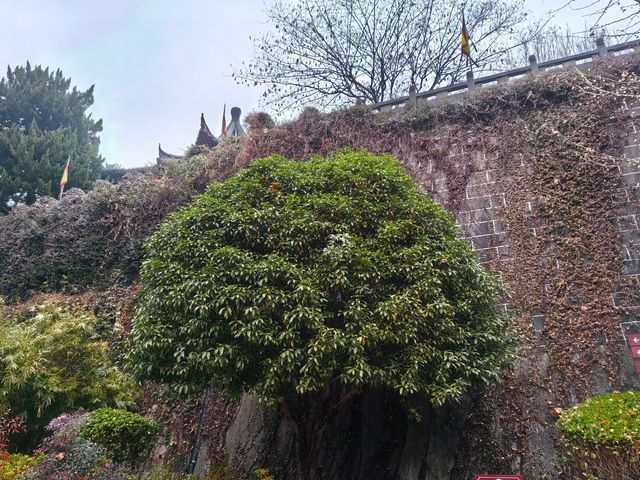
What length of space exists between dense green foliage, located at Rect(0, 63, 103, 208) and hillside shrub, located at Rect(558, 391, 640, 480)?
46.3 ft

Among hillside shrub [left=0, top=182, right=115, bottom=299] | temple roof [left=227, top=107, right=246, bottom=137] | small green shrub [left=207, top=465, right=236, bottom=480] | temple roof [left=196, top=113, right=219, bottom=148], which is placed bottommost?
small green shrub [left=207, top=465, right=236, bottom=480]

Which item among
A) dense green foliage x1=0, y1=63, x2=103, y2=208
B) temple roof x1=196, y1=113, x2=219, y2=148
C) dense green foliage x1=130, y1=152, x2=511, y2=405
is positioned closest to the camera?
dense green foliage x1=130, y1=152, x2=511, y2=405

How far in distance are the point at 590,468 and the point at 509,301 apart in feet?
8.90

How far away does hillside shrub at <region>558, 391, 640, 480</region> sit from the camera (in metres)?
3.37

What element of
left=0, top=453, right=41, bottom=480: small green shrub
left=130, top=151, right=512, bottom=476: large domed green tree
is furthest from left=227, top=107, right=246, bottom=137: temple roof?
left=0, top=453, right=41, bottom=480: small green shrub

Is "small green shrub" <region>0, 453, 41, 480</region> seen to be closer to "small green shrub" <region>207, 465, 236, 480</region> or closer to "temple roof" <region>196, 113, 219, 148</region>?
"small green shrub" <region>207, 465, 236, 480</region>

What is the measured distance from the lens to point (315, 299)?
4.40 m

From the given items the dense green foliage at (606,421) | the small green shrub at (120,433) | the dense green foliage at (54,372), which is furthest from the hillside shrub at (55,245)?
the dense green foliage at (606,421)

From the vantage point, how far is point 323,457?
18.1ft

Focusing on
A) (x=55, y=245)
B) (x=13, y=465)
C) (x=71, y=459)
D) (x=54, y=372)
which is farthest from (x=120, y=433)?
(x=55, y=245)

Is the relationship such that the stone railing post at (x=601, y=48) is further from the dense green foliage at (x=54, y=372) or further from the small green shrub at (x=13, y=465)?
the small green shrub at (x=13, y=465)

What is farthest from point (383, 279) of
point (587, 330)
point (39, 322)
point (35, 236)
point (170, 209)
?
point (35, 236)

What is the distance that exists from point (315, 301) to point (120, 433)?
2.70m

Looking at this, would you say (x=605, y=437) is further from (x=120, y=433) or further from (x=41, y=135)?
(x=41, y=135)
